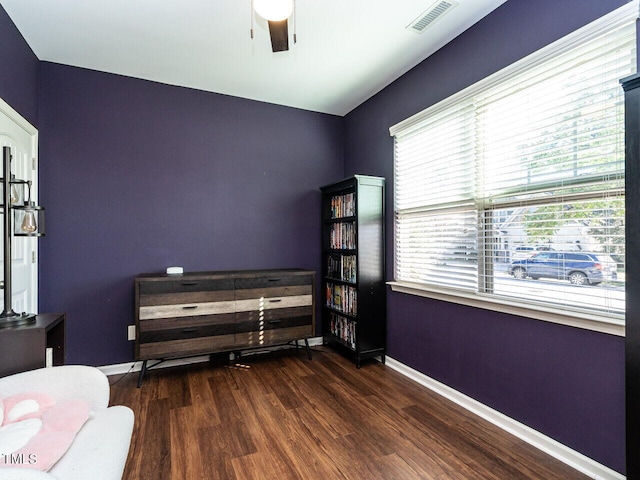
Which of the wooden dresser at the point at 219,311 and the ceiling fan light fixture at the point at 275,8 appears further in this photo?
the wooden dresser at the point at 219,311

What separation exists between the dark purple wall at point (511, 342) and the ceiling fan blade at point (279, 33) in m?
1.43

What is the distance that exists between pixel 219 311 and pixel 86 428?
5.51 ft

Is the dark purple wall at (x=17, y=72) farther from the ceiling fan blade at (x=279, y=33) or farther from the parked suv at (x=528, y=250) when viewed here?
the parked suv at (x=528, y=250)

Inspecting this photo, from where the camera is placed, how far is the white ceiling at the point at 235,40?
6.96ft

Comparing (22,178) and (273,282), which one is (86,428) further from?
(22,178)

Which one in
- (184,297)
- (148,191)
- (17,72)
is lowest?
(184,297)

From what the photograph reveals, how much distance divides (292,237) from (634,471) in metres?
2.98

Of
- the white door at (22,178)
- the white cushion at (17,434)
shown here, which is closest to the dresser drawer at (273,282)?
the white door at (22,178)

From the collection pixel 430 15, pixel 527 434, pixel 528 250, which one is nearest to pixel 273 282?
pixel 528 250

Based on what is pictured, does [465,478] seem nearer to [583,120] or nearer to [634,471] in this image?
[634,471]

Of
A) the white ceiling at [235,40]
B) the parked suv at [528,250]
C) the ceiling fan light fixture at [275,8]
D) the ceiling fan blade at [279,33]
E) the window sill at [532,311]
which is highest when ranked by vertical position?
the white ceiling at [235,40]

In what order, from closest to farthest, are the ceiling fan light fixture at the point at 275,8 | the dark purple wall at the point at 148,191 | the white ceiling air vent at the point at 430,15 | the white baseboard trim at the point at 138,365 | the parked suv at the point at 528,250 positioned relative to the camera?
the ceiling fan light fixture at the point at 275,8 → the parked suv at the point at 528,250 → the white ceiling air vent at the point at 430,15 → the dark purple wall at the point at 148,191 → the white baseboard trim at the point at 138,365

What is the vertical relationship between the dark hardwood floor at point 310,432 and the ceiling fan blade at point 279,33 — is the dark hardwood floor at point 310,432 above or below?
below

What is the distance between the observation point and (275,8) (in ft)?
4.48
